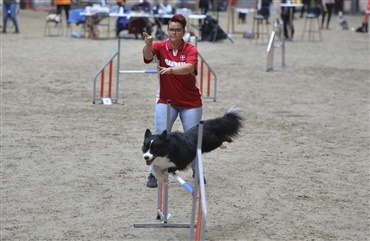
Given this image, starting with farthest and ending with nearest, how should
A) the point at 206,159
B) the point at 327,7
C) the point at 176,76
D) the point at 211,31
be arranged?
the point at 327,7
the point at 211,31
the point at 206,159
the point at 176,76

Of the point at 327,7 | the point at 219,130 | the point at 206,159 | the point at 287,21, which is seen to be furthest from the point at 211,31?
the point at 219,130

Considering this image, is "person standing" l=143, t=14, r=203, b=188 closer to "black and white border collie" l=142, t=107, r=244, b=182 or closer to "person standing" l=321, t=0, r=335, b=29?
"black and white border collie" l=142, t=107, r=244, b=182

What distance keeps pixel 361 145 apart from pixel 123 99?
5213 millimetres

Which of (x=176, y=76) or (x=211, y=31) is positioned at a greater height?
(x=176, y=76)

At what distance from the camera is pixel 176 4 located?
3609 cm

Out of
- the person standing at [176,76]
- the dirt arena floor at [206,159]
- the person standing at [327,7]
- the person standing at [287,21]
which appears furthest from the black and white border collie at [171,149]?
the person standing at [327,7]

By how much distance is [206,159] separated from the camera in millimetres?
11023

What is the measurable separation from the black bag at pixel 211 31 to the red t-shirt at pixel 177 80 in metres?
18.0

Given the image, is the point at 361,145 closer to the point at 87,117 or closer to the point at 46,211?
the point at 87,117

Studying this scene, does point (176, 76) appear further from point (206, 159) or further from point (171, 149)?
point (206, 159)

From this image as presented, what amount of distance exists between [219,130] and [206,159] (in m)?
2.46

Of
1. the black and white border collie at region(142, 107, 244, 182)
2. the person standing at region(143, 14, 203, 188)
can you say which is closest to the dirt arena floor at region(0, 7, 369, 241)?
the black and white border collie at region(142, 107, 244, 182)

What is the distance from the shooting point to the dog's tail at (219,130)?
27.9ft

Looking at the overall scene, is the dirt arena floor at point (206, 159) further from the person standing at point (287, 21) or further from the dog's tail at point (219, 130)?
the person standing at point (287, 21)
